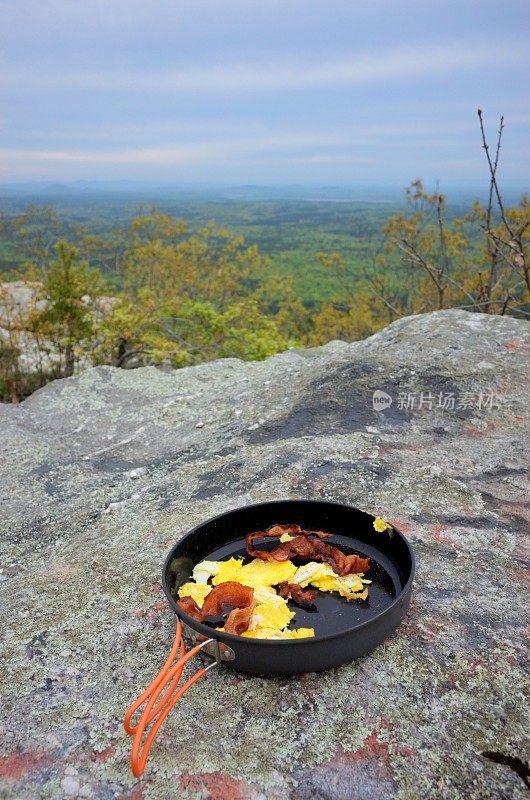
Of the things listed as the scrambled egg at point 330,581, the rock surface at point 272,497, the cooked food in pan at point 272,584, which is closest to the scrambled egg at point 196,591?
the cooked food in pan at point 272,584

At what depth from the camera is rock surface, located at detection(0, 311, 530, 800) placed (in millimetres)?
1482

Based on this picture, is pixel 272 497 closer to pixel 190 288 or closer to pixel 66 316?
pixel 66 316

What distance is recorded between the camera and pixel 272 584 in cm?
200

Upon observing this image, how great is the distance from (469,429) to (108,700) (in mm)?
2777

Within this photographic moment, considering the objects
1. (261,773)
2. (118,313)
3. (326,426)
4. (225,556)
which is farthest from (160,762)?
(118,313)

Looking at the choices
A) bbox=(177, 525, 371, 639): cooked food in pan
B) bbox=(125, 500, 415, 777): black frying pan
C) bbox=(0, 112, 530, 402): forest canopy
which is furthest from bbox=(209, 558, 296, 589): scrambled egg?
bbox=(0, 112, 530, 402): forest canopy

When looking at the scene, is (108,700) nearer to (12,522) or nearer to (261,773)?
(261,773)

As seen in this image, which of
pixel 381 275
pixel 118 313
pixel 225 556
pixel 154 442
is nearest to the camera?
pixel 225 556

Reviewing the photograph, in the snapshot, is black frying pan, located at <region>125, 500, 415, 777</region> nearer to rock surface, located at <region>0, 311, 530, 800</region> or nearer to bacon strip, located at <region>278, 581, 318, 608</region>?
bacon strip, located at <region>278, 581, 318, 608</region>

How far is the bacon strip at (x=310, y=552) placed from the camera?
2033 millimetres

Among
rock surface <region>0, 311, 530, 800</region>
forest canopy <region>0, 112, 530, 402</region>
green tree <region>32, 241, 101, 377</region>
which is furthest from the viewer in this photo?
green tree <region>32, 241, 101, 377</region>

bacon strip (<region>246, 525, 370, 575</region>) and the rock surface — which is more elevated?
bacon strip (<region>246, 525, 370, 575</region>)

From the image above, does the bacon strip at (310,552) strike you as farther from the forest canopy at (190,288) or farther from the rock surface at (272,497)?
the forest canopy at (190,288)

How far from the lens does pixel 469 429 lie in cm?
364
